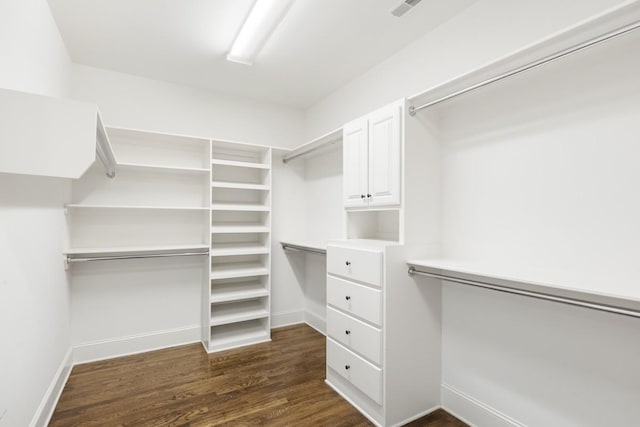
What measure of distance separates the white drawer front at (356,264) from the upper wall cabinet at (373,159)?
15.5 inches

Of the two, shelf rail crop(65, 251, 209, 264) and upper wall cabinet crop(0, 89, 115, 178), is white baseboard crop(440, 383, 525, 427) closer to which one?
shelf rail crop(65, 251, 209, 264)

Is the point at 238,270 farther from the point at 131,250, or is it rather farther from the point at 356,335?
the point at 356,335

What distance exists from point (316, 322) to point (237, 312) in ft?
3.18

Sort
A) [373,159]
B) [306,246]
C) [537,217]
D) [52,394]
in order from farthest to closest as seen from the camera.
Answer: [306,246]
[373,159]
[52,394]
[537,217]

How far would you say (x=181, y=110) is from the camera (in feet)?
11.3

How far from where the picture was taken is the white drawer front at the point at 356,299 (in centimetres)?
208

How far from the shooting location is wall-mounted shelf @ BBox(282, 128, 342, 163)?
9.68ft

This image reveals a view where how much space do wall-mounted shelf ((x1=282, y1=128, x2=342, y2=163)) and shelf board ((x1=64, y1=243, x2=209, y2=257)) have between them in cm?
145

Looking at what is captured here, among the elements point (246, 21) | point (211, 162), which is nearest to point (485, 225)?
point (246, 21)

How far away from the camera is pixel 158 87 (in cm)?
332

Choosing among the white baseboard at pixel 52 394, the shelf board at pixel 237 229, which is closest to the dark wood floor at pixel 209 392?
the white baseboard at pixel 52 394

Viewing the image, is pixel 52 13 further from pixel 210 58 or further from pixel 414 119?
pixel 414 119

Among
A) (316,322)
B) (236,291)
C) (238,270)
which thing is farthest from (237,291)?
(316,322)

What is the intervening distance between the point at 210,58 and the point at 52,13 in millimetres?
1106
